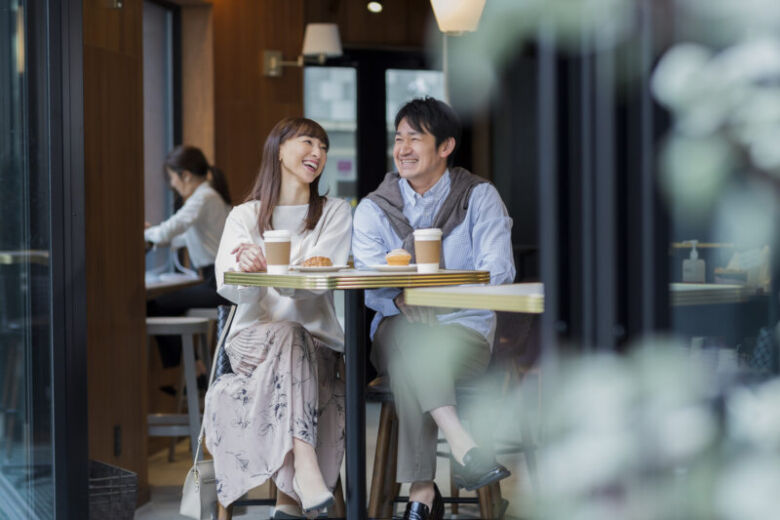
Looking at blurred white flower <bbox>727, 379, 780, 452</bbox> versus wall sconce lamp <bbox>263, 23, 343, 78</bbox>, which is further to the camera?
wall sconce lamp <bbox>263, 23, 343, 78</bbox>

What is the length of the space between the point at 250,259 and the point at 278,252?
95 millimetres

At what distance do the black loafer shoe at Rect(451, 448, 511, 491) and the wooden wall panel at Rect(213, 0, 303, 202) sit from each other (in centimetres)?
402

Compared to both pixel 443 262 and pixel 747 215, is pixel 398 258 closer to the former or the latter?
pixel 443 262

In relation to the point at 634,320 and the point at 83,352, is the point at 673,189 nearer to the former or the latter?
the point at 634,320

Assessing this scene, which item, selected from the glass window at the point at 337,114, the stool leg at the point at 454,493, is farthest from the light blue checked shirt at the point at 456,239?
the glass window at the point at 337,114

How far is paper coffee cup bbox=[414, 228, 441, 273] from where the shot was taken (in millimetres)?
2678

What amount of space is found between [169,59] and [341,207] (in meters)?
3.49

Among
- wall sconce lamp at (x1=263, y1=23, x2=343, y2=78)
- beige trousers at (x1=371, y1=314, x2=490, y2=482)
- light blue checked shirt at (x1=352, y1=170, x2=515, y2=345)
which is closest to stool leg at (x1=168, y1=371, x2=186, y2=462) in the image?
light blue checked shirt at (x1=352, y1=170, x2=515, y2=345)

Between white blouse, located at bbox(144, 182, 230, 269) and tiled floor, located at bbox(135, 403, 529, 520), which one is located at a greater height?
white blouse, located at bbox(144, 182, 230, 269)

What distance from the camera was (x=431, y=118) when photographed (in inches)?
128

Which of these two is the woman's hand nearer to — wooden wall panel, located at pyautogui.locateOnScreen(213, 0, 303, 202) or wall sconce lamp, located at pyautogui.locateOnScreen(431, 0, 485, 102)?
wall sconce lamp, located at pyautogui.locateOnScreen(431, 0, 485, 102)

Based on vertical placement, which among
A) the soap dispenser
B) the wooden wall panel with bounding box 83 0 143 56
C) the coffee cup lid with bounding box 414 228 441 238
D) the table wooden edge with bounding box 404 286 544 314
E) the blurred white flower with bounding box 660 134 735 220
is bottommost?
the table wooden edge with bounding box 404 286 544 314

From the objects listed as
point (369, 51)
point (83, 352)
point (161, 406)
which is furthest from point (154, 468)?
point (369, 51)

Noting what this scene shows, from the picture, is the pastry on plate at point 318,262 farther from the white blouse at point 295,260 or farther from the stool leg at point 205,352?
the stool leg at point 205,352
